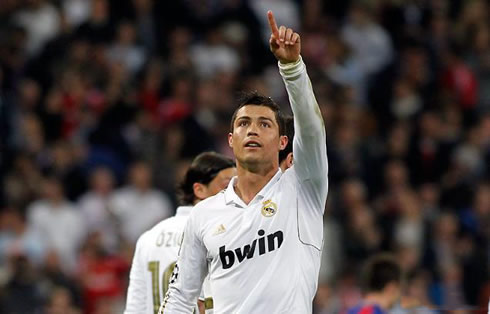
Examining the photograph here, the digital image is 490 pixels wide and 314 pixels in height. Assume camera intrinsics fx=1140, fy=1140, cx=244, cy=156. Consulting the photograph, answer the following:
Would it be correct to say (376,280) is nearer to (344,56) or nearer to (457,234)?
(457,234)

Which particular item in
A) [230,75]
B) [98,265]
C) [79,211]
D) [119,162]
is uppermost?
[230,75]

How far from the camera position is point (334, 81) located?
14102 mm

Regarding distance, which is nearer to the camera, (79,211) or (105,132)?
(79,211)

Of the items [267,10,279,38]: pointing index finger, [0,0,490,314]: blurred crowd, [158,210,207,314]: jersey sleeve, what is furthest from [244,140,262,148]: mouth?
[0,0,490,314]: blurred crowd

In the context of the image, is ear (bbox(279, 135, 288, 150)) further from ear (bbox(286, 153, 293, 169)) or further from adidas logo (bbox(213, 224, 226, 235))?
adidas logo (bbox(213, 224, 226, 235))

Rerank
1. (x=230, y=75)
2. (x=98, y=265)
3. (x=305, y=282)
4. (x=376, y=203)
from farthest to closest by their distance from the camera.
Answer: (x=230, y=75) < (x=376, y=203) < (x=98, y=265) < (x=305, y=282)

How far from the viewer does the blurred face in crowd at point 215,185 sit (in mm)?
6641

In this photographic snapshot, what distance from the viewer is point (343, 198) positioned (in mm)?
12242

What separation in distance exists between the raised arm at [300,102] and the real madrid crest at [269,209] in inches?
9.6

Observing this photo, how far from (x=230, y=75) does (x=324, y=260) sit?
118 inches

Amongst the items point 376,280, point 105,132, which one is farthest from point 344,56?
point 376,280

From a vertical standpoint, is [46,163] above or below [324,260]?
above

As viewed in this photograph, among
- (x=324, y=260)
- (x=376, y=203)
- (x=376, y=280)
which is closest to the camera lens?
(x=376, y=280)

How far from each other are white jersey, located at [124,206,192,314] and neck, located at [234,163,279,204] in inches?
41.9
